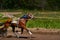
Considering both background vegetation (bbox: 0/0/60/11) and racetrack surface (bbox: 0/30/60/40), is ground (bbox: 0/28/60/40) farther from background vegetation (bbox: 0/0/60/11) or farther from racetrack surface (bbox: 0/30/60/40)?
background vegetation (bbox: 0/0/60/11)

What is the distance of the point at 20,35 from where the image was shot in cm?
1094

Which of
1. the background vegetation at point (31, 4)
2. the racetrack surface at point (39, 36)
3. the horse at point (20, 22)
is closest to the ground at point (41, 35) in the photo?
the racetrack surface at point (39, 36)

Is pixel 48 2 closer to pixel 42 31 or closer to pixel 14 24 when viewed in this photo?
pixel 42 31

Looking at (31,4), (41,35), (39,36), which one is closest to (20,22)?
(39,36)

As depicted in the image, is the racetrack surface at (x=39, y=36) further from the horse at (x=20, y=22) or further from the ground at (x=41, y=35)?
the horse at (x=20, y=22)

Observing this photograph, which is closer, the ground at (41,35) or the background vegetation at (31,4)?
the ground at (41,35)

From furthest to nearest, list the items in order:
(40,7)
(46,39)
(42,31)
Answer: (40,7)
(42,31)
(46,39)

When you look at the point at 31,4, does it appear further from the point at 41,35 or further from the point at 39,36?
the point at 39,36

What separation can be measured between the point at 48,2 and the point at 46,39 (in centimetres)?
1360

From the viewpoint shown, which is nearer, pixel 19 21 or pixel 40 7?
pixel 19 21

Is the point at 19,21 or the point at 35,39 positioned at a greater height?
the point at 19,21

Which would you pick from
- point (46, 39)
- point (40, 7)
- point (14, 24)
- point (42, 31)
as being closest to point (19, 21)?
point (14, 24)

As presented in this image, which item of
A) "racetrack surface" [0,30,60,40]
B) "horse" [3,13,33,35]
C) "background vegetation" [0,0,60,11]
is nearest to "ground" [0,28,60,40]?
"racetrack surface" [0,30,60,40]

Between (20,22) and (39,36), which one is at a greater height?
(20,22)
